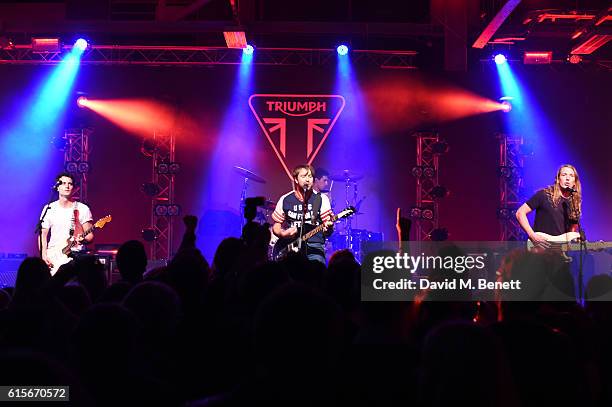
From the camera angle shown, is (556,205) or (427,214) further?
(427,214)

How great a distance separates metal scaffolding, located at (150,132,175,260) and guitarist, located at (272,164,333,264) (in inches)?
234

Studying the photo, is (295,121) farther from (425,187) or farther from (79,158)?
(79,158)

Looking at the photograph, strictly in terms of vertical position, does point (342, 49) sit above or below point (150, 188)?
above

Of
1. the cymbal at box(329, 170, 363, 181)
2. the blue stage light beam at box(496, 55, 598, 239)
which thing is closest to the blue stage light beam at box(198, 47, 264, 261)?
the cymbal at box(329, 170, 363, 181)

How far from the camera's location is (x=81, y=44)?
14.0 meters

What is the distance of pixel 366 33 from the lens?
42.7 feet

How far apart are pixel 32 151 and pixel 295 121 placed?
20.0 feet

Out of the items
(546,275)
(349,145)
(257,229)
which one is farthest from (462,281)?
(349,145)

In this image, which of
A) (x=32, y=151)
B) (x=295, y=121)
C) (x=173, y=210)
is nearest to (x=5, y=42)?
Answer: (x=32, y=151)

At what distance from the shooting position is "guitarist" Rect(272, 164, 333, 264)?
8320mm

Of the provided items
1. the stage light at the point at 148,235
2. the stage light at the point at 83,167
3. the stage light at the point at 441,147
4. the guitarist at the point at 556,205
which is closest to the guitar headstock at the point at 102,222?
the stage light at the point at 148,235

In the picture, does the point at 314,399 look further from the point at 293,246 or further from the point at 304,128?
the point at 304,128

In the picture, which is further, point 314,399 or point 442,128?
point 442,128

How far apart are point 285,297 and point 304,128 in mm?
12823
